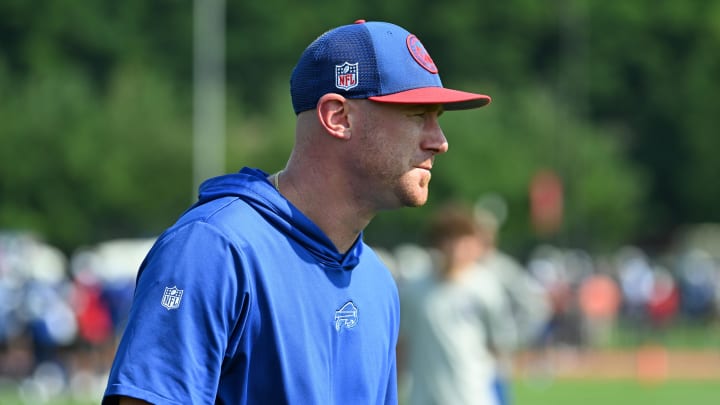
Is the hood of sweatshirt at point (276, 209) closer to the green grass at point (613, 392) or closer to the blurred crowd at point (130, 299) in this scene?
the blurred crowd at point (130, 299)

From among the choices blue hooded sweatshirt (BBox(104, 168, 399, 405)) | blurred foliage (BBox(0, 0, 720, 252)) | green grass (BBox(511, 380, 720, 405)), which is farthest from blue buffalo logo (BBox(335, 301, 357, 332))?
blurred foliage (BBox(0, 0, 720, 252))

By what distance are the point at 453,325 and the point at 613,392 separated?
12681 mm

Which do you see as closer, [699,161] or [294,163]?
[294,163]

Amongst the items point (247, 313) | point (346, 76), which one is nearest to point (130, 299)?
point (346, 76)

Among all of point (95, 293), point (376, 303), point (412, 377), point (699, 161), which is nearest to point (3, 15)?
point (699, 161)

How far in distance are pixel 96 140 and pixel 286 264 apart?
48.4m

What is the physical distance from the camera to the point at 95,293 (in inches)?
934

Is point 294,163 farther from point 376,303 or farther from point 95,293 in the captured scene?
point 95,293

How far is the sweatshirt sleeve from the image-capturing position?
2.87m

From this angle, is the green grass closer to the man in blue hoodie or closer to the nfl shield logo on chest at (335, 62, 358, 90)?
the man in blue hoodie

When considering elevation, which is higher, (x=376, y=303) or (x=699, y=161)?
(x=376, y=303)

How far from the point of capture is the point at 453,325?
26.8 feet

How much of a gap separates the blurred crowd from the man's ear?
518 centimetres

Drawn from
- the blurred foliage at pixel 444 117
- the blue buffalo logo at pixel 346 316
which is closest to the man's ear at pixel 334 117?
the blue buffalo logo at pixel 346 316
